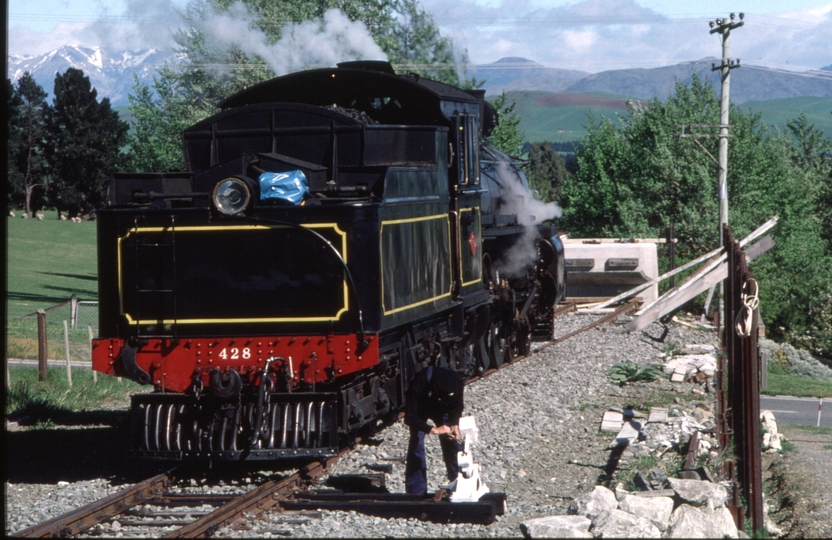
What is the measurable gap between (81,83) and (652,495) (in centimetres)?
7191

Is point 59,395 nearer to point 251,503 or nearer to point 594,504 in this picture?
point 251,503

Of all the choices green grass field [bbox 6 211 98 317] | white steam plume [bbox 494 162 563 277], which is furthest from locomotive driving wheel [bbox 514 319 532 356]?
green grass field [bbox 6 211 98 317]

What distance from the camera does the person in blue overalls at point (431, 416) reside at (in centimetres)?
774

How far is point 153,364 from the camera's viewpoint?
873 centimetres

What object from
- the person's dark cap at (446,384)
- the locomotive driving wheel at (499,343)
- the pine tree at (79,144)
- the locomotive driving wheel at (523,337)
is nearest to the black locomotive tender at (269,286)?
the person's dark cap at (446,384)

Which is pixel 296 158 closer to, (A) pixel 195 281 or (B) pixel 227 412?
(A) pixel 195 281

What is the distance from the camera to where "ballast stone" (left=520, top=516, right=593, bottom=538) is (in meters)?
6.29

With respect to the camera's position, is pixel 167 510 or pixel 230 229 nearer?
pixel 167 510

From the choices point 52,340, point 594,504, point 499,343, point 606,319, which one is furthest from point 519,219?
point 52,340

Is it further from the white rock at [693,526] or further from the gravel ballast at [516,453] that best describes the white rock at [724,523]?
the gravel ballast at [516,453]

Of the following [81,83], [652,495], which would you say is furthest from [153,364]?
[81,83]

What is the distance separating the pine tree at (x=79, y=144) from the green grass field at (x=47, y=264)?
Result: 274 centimetres

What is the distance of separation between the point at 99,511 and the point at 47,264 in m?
44.9

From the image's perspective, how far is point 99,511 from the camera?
7.19 metres
